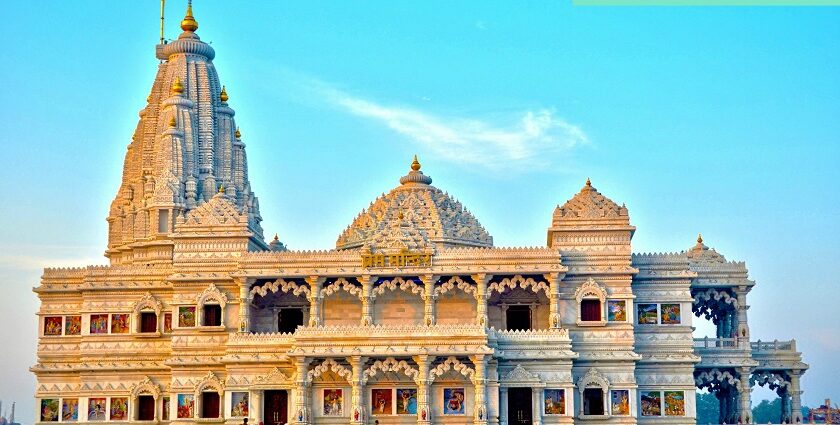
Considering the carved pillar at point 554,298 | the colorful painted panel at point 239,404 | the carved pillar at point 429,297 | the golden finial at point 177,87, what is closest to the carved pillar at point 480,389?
the carved pillar at point 429,297

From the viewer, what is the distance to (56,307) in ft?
200

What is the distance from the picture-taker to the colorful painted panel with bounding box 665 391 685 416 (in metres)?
55.3

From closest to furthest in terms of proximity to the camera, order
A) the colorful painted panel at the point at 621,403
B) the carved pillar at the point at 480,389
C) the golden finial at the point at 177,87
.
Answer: the carved pillar at the point at 480,389, the colorful painted panel at the point at 621,403, the golden finial at the point at 177,87

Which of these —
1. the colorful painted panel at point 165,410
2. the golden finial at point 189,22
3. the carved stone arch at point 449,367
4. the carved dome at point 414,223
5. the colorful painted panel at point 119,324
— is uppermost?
the golden finial at point 189,22

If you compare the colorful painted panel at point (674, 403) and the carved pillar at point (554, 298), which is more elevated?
the carved pillar at point (554, 298)

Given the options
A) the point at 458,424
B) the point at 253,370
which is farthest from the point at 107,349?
the point at 458,424

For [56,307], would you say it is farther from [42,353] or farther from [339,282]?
[339,282]

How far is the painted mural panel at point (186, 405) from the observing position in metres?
56.7

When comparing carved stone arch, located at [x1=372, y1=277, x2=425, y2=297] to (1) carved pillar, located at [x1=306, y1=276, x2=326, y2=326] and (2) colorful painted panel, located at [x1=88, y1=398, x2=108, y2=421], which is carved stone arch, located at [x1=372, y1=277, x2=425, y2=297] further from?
(2) colorful painted panel, located at [x1=88, y1=398, x2=108, y2=421]

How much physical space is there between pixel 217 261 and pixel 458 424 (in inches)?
480

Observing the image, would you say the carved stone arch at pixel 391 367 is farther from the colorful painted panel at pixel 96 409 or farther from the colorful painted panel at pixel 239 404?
the colorful painted panel at pixel 96 409

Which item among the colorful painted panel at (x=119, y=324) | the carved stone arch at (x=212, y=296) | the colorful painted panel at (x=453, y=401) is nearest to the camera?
the colorful painted panel at (x=453, y=401)

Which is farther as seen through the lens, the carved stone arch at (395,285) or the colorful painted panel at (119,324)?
the colorful painted panel at (119,324)

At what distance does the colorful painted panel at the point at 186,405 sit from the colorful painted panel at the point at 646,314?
18.1m
